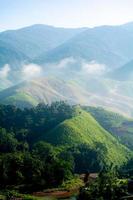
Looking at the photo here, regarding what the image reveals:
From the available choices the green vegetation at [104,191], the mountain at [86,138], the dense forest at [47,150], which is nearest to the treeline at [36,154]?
the dense forest at [47,150]

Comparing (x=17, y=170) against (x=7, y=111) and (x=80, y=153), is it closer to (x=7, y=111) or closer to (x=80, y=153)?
(x=80, y=153)

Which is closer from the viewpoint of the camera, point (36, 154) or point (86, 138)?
point (36, 154)

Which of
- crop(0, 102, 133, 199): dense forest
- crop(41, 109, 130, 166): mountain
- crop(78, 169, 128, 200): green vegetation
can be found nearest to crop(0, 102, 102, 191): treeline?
crop(0, 102, 133, 199): dense forest

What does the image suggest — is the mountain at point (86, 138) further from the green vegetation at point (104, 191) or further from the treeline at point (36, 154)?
the green vegetation at point (104, 191)

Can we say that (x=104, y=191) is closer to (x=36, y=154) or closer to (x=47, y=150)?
(x=36, y=154)

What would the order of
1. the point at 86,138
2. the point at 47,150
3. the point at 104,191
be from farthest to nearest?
the point at 86,138 < the point at 47,150 < the point at 104,191

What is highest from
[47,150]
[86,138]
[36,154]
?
[86,138]

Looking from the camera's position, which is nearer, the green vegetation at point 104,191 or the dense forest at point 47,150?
the green vegetation at point 104,191

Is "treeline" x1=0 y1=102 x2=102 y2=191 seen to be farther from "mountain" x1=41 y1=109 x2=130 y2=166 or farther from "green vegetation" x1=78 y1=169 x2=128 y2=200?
"green vegetation" x1=78 y1=169 x2=128 y2=200

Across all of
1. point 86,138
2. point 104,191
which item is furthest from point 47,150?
point 104,191
